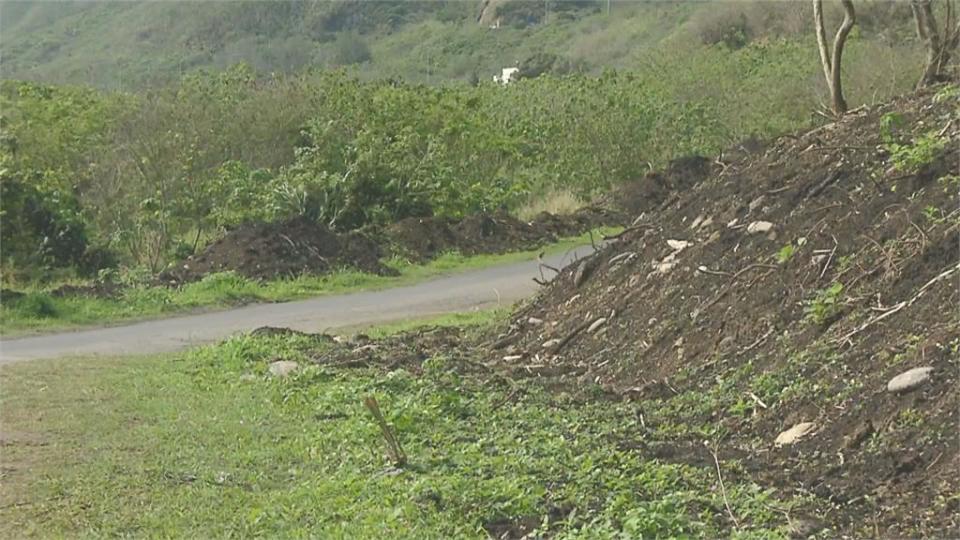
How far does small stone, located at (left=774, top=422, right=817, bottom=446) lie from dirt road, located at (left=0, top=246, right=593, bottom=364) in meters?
8.24

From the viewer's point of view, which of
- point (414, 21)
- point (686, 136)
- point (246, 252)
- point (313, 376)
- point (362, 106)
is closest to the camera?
point (313, 376)

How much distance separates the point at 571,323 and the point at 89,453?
14.9 ft

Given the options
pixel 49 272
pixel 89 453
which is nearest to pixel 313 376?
pixel 89 453

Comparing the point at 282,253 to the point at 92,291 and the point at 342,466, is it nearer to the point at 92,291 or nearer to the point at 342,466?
the point at 92,291

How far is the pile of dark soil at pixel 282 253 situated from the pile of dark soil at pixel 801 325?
7.09m

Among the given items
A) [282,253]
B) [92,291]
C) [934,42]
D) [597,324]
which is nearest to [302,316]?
[92,291]

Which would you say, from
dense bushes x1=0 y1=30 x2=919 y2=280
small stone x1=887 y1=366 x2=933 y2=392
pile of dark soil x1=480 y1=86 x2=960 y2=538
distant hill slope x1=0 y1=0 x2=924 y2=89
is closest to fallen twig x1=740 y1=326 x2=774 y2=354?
pile of dark soil x1=480 y1=86 x2=960 y2=538

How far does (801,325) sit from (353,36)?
72092mm

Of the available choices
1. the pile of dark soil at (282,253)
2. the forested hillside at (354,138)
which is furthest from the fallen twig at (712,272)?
the pile of dark soil at (282,253)

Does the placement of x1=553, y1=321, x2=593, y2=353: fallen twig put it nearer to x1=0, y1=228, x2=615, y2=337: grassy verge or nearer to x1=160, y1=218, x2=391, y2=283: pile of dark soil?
x1=0, y1=228, x2=615, y2=337: grassy verge

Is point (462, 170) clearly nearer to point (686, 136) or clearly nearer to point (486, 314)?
point (686, 136)

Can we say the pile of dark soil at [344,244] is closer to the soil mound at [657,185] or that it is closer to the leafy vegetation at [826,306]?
the soil mound at [657,185]

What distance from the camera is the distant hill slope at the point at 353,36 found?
68125 millimetres

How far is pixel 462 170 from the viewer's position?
26953 mm
